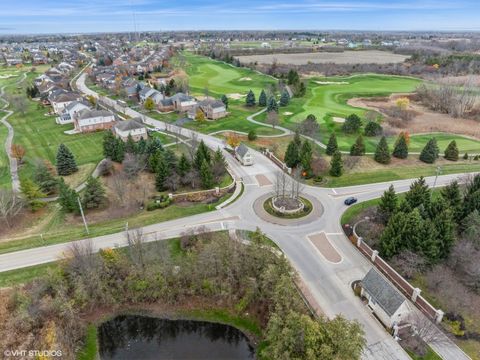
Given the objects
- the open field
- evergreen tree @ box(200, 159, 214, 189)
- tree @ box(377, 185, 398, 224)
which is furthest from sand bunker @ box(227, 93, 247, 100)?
the open field

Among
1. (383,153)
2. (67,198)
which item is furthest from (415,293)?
(67,198)

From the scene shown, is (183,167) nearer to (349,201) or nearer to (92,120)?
(349,201)

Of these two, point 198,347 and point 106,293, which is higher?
point 106,293

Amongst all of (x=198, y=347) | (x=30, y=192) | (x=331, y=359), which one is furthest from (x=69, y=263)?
(x=331, y=359)

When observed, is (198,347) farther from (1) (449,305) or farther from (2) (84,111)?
(2) (84,111)

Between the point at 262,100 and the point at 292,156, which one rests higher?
the point at 262,100

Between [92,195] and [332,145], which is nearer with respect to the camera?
[92,195]

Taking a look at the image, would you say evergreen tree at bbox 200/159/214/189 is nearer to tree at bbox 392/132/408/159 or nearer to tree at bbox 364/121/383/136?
tree at bbox 392/132/408/159

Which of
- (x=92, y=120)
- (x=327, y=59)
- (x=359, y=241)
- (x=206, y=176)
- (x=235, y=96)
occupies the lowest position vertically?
(x=359, y=241)
